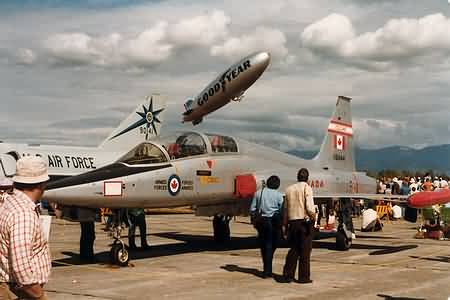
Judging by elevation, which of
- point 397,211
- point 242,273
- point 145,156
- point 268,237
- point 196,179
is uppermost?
point 145,156

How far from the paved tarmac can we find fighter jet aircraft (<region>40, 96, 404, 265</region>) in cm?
95

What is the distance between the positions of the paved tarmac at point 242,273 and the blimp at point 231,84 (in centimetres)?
1004

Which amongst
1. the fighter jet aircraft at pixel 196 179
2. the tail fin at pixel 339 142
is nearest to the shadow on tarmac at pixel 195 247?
the fighter jet aircraft at pixel 196 179

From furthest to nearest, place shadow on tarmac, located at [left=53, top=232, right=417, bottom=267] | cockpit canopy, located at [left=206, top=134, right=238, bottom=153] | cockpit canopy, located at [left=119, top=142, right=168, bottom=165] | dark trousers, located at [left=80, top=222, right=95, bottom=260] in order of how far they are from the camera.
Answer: cockpit canopy, located at [left=206, top=134, right=238, bottom=153], shadow on tarmac, located at [left=53, top=232, right=417, bottom=267], dark trousers, located at [left=80, top=222, right=95, bottom=260], cockpit canopy, located at [left=119, top=142, right=168, bottom=165]

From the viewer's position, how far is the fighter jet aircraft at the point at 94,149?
89.9 feet

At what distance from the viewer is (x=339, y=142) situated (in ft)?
64.8

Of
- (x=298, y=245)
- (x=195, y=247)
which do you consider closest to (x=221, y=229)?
(x=195, y=247)

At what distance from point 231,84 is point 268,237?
16089 millimetres

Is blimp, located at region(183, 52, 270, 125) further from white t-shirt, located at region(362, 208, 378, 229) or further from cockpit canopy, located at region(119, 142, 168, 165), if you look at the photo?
cockpit canopy, located at region(119, 142, 168, 165)

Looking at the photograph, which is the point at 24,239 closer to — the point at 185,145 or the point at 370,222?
the point at 185,145

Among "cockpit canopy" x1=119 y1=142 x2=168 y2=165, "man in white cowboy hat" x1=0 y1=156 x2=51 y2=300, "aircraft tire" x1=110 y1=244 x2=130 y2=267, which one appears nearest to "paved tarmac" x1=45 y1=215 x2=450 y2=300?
"aircraft tire" x1=110 y1=244 x2=130 y2=267

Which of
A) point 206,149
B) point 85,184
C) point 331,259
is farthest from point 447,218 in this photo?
point 85,184

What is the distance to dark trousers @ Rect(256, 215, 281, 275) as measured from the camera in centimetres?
1098

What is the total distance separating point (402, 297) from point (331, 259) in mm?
4631
